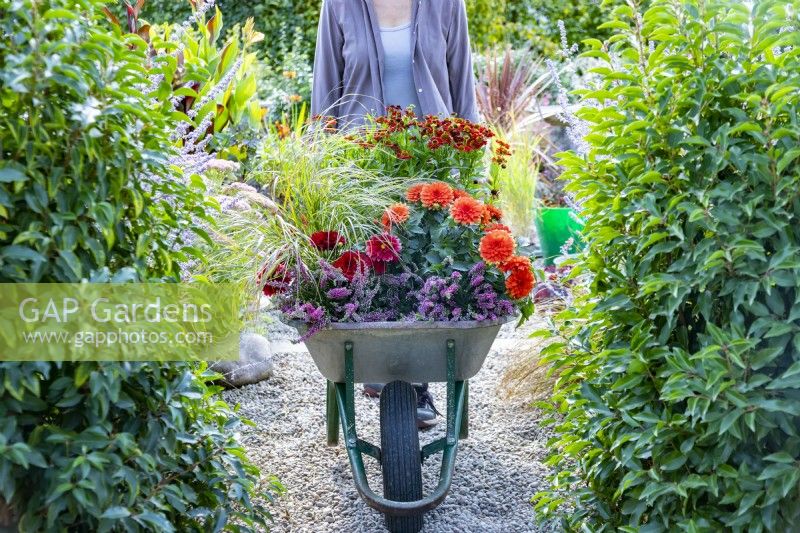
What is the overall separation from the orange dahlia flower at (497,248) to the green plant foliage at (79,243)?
0.87 metres

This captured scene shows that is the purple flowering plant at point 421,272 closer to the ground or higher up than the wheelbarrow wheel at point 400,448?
higher up

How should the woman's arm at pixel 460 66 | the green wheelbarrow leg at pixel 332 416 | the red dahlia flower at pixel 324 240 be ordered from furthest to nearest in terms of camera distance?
the woman's arm at pixel 460 66, the green wheelbarrow leg at pixel 332 416, the red dahlia flower at pixel 324 240

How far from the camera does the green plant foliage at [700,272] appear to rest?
5.24 feet

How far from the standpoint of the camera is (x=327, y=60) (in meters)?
3.43

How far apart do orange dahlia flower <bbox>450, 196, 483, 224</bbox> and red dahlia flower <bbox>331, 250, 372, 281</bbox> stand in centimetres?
27

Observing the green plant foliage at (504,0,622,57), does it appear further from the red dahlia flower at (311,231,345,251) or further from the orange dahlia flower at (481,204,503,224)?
the red dahlia flower at (311,231,345,251)

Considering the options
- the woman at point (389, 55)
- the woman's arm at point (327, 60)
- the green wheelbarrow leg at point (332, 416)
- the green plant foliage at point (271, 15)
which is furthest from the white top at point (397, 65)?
the green plant foliage at point (271, 15)

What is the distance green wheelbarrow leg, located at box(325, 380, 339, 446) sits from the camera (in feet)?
9.55

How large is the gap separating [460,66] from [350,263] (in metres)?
1.49

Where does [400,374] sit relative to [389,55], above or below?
below

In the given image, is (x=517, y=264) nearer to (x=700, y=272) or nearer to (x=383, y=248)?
(x=383, y=248)

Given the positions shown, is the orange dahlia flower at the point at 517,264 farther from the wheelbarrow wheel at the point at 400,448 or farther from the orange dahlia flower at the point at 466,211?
the wheelbarrow wheel at the point at 400,448

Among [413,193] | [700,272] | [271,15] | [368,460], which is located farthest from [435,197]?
[271,15]

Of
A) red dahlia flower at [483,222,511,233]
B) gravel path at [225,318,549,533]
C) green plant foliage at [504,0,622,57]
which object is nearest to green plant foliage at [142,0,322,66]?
green plant foliage at [504,0,622,57]
